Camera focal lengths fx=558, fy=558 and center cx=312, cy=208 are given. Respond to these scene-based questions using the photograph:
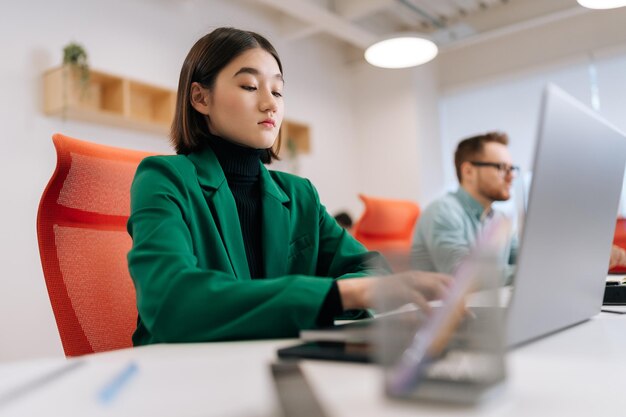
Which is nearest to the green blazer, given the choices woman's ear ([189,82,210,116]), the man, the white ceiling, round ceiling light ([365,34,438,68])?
woman's ear ([189,82,210,116])

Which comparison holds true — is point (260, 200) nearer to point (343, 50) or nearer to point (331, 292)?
point (331, 292)

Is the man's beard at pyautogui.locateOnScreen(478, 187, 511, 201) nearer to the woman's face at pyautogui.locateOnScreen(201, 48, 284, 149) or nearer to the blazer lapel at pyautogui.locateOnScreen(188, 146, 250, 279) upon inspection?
the woman's face at pyautogui.locateOnScreen(201, 48, 284, 149)

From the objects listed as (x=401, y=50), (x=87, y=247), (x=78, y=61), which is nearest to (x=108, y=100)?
(x=78, y=61)

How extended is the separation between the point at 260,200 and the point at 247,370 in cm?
80

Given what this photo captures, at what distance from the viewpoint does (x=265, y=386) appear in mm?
549

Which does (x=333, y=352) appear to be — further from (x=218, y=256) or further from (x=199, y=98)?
(x=199, y=98)

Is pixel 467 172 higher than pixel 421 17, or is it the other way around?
pixel 421 17

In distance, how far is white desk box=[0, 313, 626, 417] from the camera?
1.52ft

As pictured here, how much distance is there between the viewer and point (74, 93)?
134 inches

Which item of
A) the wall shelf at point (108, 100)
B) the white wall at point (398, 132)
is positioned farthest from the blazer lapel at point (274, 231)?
the white wall at point (398, 132)

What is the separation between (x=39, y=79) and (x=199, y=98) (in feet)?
8.47

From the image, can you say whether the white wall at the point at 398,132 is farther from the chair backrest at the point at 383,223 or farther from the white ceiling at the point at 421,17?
the chair backrest at the point at 383,223

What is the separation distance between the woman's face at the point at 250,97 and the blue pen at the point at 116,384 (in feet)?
2.45

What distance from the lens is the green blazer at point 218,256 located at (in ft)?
2.72
